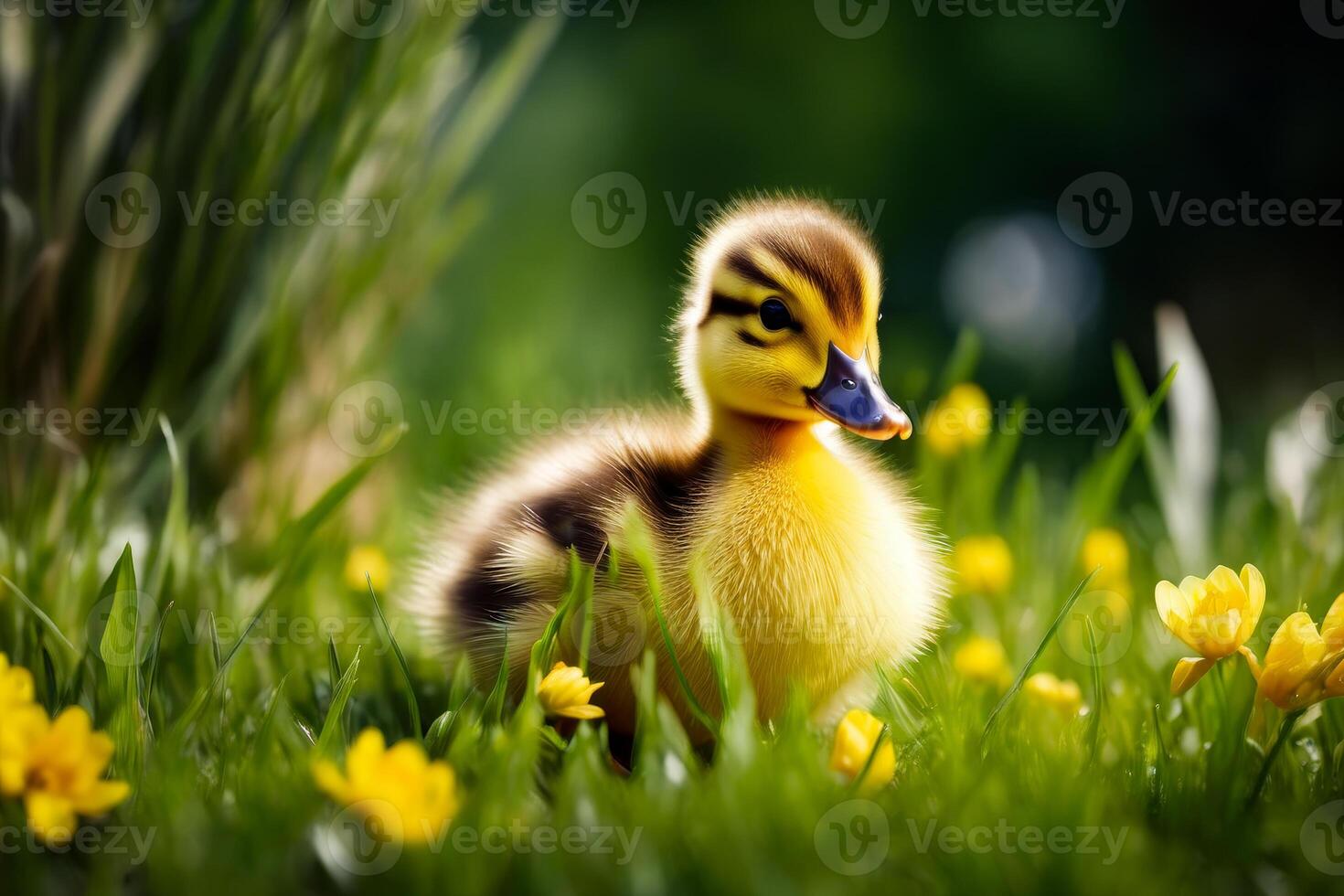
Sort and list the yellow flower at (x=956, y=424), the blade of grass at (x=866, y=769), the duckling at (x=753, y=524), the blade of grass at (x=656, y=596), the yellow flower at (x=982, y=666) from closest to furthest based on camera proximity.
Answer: the blade of grass at (x=866, y=769), the blade of grass at (x=656, y=596), the duckling at (x=753, y=524), the yellow flower at (x=982, y=666), the yellow flower at (x=956, y=424)

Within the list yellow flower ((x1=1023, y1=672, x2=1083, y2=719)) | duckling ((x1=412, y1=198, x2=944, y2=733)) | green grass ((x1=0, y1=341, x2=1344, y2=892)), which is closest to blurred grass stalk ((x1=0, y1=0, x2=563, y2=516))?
green grass ((x1=0, y1=341, x2=1344, y2=892))

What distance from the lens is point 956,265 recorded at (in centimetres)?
315

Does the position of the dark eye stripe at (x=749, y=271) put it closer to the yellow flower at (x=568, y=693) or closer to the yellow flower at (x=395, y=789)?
the yellow flower at (x=568, y=693)

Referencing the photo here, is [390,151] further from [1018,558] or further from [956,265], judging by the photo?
[956,265]

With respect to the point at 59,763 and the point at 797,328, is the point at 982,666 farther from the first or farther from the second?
the point at 59,763

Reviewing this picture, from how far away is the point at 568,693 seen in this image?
3.59 ft

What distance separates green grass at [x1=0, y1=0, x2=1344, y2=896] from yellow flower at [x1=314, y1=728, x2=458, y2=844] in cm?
3

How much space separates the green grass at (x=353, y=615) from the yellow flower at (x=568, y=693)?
29 mm

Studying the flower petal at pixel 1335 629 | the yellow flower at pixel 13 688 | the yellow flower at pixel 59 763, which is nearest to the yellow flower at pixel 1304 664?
the flower petal at pixel 1335 629

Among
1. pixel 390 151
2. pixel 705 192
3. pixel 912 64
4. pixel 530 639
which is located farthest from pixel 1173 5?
pixel 530 639

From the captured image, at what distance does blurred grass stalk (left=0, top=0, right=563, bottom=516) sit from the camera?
1.53 metres

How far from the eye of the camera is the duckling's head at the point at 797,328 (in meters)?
1.25

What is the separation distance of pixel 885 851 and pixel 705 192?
2465 mm

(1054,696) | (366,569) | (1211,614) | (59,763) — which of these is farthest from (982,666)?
(59,763)
